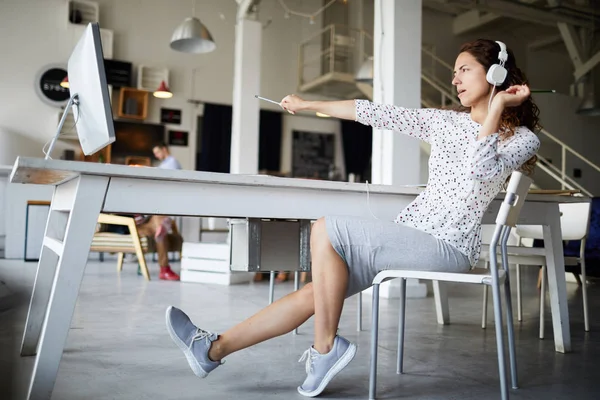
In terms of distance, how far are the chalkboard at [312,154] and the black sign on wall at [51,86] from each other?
12.8 ft

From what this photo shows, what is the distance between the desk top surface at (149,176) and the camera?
1.53m

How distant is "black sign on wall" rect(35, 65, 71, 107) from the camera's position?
27.1ft

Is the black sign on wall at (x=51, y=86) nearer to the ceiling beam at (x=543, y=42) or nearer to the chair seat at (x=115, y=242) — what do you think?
the chair seat at (x=115, y=242)

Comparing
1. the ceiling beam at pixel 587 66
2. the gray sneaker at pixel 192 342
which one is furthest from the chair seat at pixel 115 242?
the ceiling beam at pixel 587 66

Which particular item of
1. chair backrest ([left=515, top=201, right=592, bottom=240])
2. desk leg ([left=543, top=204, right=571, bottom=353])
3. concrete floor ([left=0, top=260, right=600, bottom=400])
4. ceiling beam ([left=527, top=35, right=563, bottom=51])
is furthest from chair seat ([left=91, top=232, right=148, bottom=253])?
ceiling beam ([left=527, top=35, right=563, bottom=51])

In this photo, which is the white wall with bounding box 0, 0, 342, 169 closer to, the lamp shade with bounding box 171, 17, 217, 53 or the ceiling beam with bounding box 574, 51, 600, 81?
the lamp shade with bounding box 171, 17, 217, 53

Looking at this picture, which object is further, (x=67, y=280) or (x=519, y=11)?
(x=519, y=11)

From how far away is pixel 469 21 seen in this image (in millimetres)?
10367

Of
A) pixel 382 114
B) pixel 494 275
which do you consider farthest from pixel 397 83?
pixel 494 275

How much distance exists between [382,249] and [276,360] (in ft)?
2.53

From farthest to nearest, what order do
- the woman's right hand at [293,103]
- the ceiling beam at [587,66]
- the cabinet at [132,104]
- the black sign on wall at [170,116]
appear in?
the black sign on wall at [170,116] < the ceiling beam at [587,66] < the cabinet at [132,104] < the woman's right hand at [293,103]

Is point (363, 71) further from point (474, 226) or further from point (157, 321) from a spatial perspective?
point (474, 226)

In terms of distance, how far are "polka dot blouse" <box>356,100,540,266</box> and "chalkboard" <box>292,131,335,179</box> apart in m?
8.22

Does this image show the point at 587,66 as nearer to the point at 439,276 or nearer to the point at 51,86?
the point at 51,86
